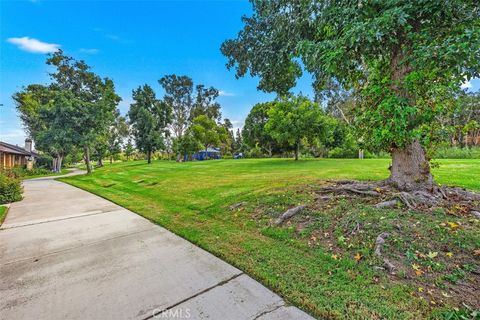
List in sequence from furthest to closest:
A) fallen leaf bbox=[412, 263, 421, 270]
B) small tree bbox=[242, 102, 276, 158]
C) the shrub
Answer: small tree bbox=[242, 102, 276, 158], the shrub, fallen leaf bbox=[412, 263, 421, 270]

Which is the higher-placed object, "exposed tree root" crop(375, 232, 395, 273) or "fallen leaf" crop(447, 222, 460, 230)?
"fallen leaf" crop(447, 222, 460, 230)

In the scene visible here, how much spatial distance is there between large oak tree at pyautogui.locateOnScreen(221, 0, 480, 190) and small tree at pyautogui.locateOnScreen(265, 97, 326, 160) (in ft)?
34.4

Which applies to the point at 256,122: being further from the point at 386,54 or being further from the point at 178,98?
the point at 386,54

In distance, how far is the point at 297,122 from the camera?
1558cm

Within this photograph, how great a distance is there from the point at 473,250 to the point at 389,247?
0.86m

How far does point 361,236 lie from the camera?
121 inches

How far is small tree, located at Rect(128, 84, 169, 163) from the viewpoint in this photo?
2681 centimetres

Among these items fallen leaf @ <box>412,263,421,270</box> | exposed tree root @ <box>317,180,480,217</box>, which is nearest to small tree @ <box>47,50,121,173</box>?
exposed tree root @ <box>317,180,480,217</box>

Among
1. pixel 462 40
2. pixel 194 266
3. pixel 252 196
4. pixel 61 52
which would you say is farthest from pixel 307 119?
pixel 61 52

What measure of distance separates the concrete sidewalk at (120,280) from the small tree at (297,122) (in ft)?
43.0

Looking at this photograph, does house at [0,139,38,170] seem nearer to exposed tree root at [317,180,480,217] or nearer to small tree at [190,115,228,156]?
small tree at [190,115,228,156]

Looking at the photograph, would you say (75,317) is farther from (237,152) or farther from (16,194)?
(237,152)

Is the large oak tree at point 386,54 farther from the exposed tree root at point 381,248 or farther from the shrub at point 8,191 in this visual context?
the shrub at point 8,191

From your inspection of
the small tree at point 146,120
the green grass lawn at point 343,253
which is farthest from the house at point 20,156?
the green grass lawn at point 343,253
